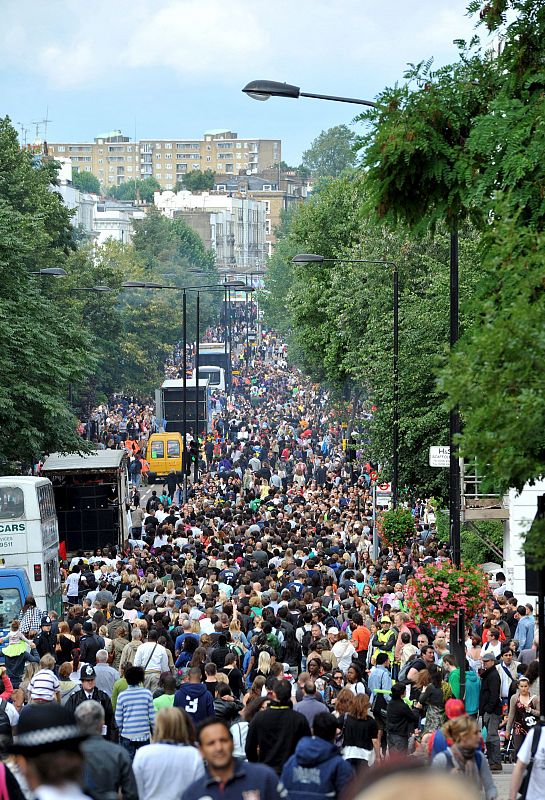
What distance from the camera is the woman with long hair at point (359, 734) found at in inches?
452

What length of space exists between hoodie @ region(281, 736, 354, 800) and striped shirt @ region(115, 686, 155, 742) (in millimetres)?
3816

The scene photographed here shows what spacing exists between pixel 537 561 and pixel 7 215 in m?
30.7

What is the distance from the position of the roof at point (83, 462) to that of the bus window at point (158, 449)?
2141 cm

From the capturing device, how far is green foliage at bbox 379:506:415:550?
110 feet

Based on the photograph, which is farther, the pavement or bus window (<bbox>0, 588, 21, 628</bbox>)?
bus window (<bbox>0, 588, 21, 628</bbox>)

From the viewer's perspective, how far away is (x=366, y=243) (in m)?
49.8

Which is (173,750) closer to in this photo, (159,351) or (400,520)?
(400,520)

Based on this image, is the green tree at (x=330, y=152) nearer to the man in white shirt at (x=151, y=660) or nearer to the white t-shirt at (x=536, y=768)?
the man in white shirt at (x=151, y=660)

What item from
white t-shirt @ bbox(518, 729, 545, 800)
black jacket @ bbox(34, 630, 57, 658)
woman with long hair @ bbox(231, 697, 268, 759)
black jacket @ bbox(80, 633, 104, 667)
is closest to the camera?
white t-shirt @ bbox(518, 729, 545, 800)

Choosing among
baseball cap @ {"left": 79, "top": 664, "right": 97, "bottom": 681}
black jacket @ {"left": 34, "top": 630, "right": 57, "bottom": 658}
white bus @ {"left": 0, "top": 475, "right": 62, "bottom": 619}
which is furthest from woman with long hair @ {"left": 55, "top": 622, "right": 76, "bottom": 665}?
white bus @ {"left": 0, "top": 475, "right": 62, "bottom": 619}

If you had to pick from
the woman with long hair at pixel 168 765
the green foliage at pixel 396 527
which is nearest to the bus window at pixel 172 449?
the green foliage at pixel 396 527

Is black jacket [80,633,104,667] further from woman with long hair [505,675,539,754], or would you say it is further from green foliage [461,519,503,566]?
green foliage [461,519,503,566]

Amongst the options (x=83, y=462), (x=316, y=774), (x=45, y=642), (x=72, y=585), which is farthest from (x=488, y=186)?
(x=83, y=462)

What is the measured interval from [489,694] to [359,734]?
173 inches
